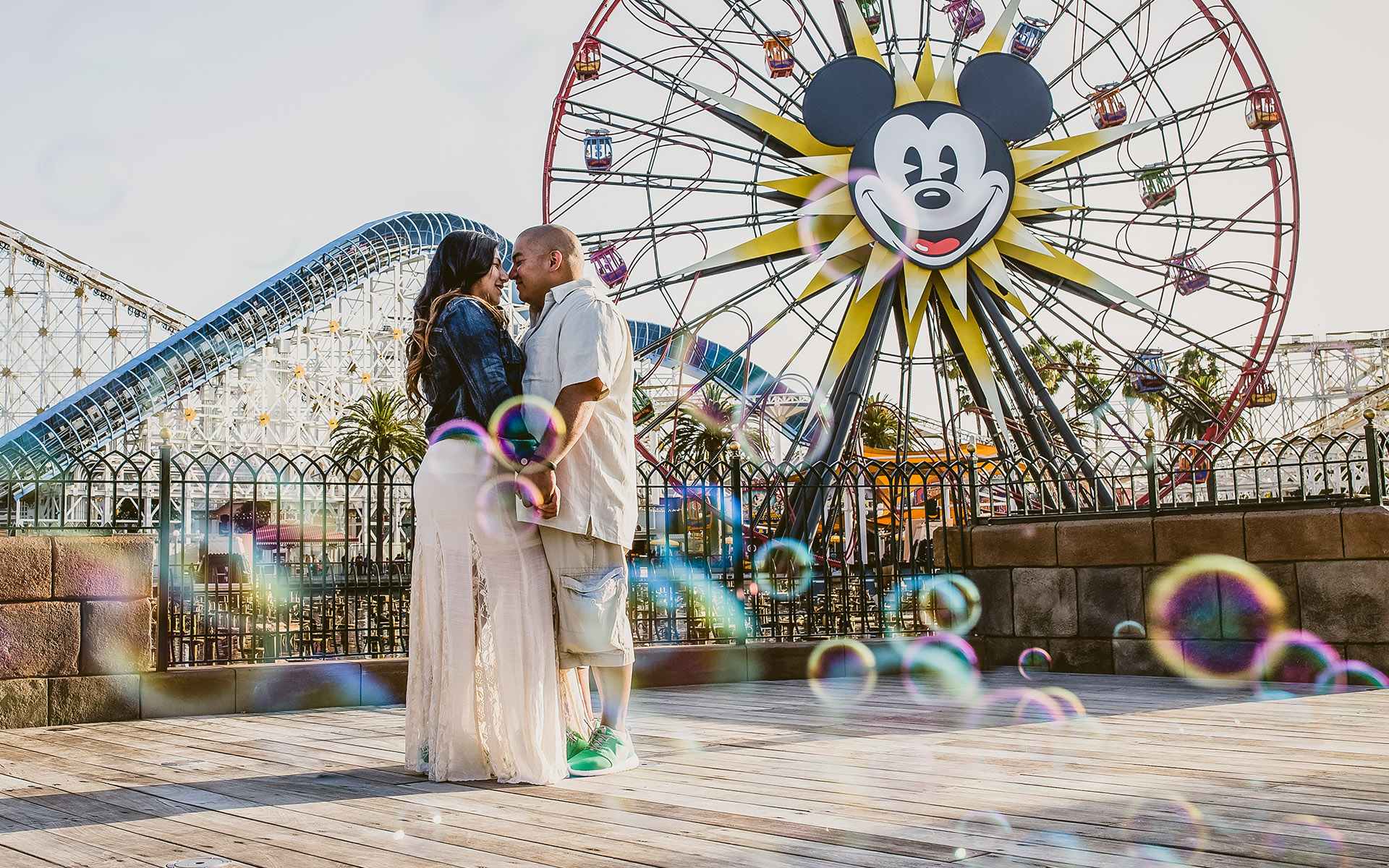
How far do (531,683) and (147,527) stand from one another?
373 cm

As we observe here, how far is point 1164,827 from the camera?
2.87 m

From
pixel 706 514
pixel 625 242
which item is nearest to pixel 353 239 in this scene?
pixel 625 242

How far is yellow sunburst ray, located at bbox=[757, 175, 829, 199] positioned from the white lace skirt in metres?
11.4

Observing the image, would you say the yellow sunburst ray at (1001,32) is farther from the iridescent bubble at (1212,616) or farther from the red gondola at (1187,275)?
the iridescent bubble at (1212,616)

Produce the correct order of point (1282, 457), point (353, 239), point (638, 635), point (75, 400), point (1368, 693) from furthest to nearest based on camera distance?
1. point (353, 239)
2. point (75, 400)
3. point (638, 635)
4. point (1282, 457)
5. point (1368, 693)

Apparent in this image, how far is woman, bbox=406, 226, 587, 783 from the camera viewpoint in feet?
12.2

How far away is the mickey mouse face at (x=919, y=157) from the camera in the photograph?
14.2m

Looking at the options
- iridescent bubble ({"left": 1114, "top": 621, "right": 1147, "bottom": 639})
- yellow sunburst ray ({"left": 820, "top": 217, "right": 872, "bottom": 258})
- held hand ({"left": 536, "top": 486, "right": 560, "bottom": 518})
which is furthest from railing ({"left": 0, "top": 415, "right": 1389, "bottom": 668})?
yellow sunburst ray ({"left": 820, "top": 217, "right": 872, "bottom": 258})

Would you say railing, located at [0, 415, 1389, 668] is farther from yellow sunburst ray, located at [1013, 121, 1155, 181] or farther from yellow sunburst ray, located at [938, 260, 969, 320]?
yellow sunburst ray, located at [1013, 121, 1155, 181]

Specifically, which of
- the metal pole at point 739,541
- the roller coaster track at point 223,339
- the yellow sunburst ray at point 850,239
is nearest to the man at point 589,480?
the metal pole at point 739,541

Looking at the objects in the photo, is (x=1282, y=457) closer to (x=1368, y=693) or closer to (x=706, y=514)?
(x=1368, y=693)

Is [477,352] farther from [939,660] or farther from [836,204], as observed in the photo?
[836,204]

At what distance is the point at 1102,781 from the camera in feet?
11.7

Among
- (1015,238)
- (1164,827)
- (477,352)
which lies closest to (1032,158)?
(1015,238)
